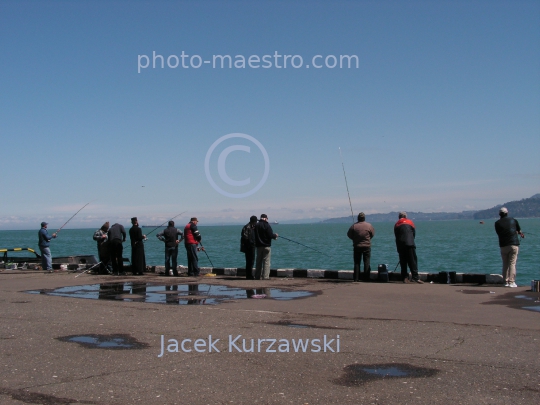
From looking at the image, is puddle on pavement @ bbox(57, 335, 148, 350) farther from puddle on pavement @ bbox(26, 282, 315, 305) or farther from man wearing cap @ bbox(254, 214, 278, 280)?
man wearing cap @ bbox(254, 214, 278, 280)

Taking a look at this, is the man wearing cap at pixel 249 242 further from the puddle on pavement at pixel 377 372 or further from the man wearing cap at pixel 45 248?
the puddle on pavement at pixel 377 372

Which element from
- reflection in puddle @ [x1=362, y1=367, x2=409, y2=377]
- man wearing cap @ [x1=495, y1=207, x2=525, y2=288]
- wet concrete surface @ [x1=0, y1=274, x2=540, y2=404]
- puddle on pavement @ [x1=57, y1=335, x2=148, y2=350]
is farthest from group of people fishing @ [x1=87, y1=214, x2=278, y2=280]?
reflection in puddle @ [x1=362, y1=367, x2=409, y2=377]

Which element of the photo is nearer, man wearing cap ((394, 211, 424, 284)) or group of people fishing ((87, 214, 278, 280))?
man wearing cap ((394, 211, 424, 284))

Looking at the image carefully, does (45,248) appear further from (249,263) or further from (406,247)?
(406,247)

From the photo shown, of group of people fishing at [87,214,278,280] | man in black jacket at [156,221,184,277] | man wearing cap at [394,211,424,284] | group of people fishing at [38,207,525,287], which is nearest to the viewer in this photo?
group of people fishing at [38,207,525,287]

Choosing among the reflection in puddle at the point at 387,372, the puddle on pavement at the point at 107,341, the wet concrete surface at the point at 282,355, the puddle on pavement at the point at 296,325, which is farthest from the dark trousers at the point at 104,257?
the reflection in puddle at the point at 387,372

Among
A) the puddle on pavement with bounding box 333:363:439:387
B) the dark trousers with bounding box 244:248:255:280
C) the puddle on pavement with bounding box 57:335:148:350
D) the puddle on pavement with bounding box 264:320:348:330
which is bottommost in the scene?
the puddle on pavement with bounding box 333:363:439:387

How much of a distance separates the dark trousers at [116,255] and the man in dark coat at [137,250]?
0.43 metres

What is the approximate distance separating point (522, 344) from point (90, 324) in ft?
19.8

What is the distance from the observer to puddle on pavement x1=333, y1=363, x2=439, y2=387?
6.09 meters

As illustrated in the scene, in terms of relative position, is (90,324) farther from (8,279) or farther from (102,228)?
(102,228)

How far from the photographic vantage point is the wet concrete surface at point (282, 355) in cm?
569

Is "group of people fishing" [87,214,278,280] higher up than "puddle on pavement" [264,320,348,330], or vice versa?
"group of people fishing" [87,214,278,280]

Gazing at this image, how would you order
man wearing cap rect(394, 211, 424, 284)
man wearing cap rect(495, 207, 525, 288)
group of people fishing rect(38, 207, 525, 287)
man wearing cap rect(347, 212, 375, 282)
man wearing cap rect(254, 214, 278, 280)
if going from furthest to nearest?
1. man wearing cap rect(254, 214, 278, 280)
2. man wearing cap rect(347, 212, 375, 282)
3. man wearing cap rect(394, 211, 424, 284)
4. group of people fishing rect(38, 207, 525, 287)
5. man wearing cap rect(495, 207, 525, 288)
